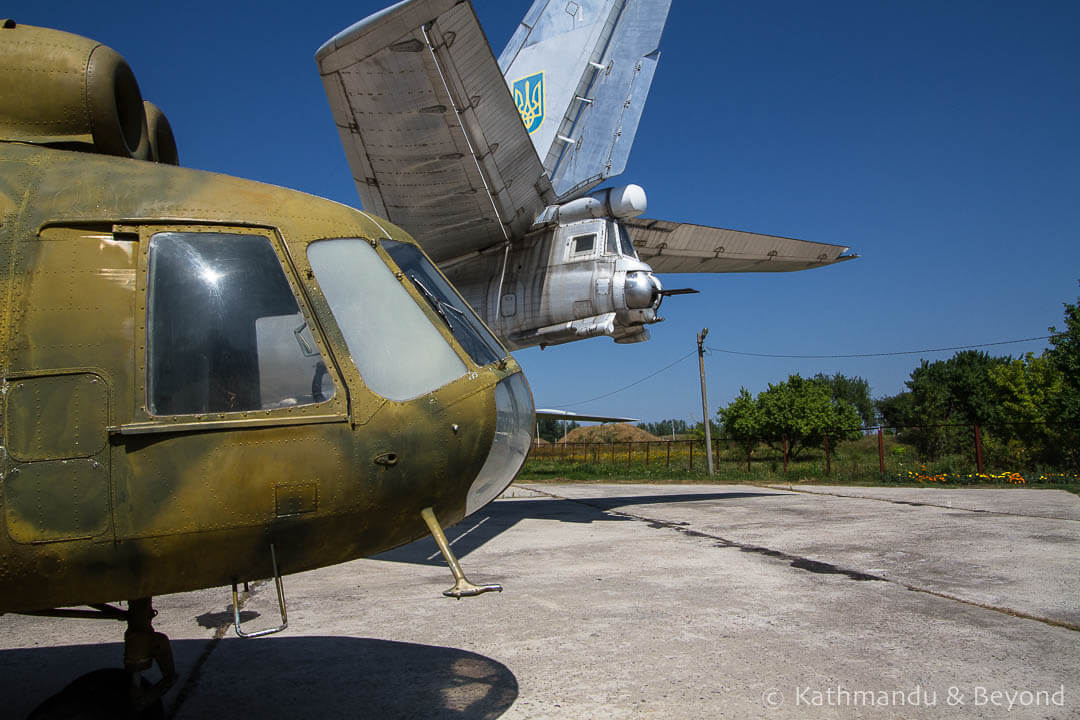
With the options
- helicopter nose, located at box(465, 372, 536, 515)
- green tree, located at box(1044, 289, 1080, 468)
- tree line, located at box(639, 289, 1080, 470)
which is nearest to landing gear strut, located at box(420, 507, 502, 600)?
helicopter nose, located at box(465, 372, 536, 515)

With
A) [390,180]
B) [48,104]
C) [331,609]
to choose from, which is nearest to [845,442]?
[390,180]

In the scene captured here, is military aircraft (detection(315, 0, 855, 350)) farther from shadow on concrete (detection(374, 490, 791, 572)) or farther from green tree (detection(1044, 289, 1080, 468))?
green tree (detection(1044, 289, 1080, 468))

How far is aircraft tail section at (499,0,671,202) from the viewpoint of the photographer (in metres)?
14.9

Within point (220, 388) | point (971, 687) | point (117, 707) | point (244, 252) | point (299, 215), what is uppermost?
point (299, 215)

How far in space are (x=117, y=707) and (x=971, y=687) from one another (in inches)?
165

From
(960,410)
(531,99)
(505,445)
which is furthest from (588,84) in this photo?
(960,410)

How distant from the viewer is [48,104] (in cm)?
333

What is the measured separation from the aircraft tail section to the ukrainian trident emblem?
2cm

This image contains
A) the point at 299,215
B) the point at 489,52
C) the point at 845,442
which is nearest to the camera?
the point at 299,215

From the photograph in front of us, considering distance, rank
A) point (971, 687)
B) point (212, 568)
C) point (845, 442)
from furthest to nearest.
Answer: point (845, 442) → point (971, 687) → point (212, 568)

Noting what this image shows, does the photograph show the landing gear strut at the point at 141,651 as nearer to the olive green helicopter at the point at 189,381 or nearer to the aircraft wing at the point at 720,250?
the olive green helicopter at the point at 189,381

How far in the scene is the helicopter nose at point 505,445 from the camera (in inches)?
130

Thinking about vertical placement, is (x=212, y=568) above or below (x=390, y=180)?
below

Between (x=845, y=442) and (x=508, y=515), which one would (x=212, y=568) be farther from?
(x=845, y=442)
